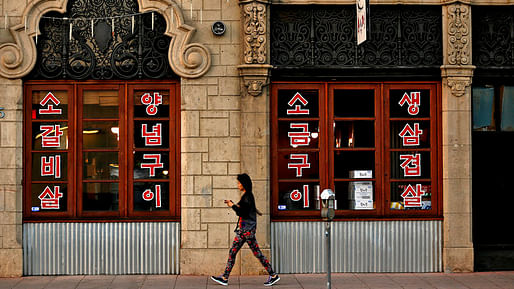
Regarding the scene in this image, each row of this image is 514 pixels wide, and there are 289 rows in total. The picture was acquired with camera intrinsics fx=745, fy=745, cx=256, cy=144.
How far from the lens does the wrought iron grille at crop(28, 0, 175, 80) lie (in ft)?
44.4

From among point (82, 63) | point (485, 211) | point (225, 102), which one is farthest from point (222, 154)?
point (485, 211)

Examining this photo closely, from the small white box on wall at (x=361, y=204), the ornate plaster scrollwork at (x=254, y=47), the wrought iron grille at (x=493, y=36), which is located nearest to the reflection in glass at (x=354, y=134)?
the small white box on wall at (x=361, y=204)

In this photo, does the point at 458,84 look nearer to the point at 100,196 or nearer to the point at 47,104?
the point at 100,196

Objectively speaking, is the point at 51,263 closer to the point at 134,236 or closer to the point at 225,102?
the point at 134,236

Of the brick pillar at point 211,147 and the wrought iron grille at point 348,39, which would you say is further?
the wrought iron grille at point 348,39

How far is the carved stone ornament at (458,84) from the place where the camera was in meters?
13.7

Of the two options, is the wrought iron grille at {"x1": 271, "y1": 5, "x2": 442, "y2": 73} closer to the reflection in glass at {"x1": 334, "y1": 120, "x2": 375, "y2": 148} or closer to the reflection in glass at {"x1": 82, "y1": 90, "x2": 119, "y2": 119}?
the reflection in glass at {"x1": 334, "y1": 120, "x2": 375, "y2": 148}

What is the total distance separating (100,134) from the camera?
13727mm

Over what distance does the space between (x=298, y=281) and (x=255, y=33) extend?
4499 millimetres

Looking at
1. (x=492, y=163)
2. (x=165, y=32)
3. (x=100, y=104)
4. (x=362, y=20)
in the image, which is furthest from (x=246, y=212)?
(x=492, y=163)

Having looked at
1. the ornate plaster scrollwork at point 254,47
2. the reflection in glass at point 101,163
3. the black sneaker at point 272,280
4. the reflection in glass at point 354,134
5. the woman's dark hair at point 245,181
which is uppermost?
the ornate plaster scrollwork at point 254,47

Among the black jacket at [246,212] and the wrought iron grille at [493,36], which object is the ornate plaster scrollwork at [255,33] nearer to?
the black jacket at [246,212]

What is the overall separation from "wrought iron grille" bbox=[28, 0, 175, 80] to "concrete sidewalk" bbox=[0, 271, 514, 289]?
3638 millimetres

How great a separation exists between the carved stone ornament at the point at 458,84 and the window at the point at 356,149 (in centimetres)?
36
